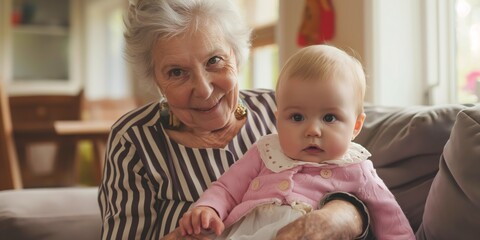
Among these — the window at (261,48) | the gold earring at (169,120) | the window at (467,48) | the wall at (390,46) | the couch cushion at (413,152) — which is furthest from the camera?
the window at (261,48)

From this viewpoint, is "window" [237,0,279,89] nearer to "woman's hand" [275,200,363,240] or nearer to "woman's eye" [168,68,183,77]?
"woman's eye" [168,68,183,77]

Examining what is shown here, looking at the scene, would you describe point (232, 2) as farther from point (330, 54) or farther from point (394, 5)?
point (394, 5)

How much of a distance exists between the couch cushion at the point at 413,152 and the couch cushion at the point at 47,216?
835mm

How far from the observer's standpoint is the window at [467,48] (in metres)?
2.41

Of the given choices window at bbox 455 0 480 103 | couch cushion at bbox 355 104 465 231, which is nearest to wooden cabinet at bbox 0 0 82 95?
window at bbox 455 0 480 103

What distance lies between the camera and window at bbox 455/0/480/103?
2.41 m

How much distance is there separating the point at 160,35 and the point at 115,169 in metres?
0.34

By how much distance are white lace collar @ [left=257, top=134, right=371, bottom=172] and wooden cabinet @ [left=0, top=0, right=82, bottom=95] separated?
6.77 meters

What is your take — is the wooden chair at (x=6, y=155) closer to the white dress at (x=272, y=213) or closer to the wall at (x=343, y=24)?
the wall at (x=343, y=24)

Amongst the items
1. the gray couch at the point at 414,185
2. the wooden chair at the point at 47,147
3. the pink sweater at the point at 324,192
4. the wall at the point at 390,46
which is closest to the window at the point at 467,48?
the wall at the point at 390,46

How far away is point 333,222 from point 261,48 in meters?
2.76

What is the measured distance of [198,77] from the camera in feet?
5.01

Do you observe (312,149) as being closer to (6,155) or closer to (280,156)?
(280,156)

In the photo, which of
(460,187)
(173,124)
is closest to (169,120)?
(173,124)
